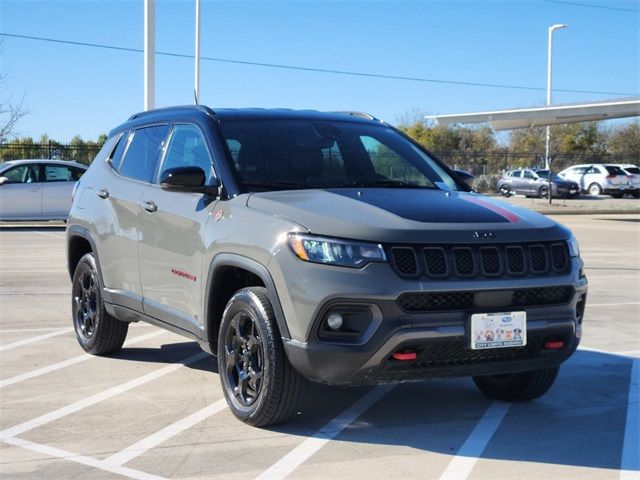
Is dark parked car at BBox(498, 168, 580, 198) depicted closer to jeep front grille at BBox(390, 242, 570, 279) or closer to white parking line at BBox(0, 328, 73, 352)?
white parking line at BBox(0, 328, 73, 352)

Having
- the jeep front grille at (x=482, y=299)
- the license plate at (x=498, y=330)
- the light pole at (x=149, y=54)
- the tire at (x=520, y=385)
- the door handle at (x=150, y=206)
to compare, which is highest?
the light pole at (x=149, y=54)

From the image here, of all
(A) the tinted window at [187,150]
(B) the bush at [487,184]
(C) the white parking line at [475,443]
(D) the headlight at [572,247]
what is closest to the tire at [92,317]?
(A) the tinted window at [187,150]

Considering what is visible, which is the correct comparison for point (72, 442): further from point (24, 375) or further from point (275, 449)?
point (24, 375)

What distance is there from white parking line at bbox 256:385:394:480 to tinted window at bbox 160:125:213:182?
173 centimetres

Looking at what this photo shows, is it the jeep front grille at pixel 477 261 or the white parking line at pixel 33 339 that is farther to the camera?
the white parking line at pixel 33 339

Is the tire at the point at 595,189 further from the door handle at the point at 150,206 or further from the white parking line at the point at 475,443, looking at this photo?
the door handle at the point at 150,206

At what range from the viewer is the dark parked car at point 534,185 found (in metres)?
42.8

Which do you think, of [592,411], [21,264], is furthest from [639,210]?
[592,411]

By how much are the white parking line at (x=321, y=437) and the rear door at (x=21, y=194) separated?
16.6 meters

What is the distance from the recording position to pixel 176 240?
19.3ft

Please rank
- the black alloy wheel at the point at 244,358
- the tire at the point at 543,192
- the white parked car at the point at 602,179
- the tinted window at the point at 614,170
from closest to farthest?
the black alloy wheel at the point at 244,358
the tire at the point at 543,192
the white parked car at the point at 602,179
the tinted window at the point at 614,170

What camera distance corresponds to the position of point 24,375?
662cm

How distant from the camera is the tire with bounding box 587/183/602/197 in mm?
45312

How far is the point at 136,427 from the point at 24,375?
1.72 m
